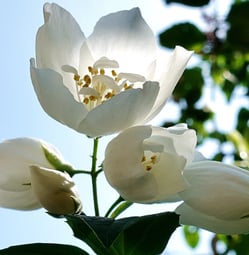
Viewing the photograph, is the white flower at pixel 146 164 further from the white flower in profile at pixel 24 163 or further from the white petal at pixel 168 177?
the white flower in profile at pixel 24 163

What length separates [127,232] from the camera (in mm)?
970

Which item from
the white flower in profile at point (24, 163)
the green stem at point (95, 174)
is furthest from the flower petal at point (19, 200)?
the green stem at point (95, 174)

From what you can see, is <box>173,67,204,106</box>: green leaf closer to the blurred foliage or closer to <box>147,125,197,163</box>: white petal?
the blurred foliage

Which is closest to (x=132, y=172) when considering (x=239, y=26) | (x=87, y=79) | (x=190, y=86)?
(x=87, y=79)

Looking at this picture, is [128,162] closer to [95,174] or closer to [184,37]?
[95,174]

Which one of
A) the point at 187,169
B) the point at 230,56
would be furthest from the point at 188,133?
the point at 230,56

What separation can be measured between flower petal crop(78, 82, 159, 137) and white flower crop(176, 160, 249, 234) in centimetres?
12

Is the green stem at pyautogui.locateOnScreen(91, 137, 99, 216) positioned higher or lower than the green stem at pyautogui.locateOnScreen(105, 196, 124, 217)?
higher

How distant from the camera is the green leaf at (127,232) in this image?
885mm

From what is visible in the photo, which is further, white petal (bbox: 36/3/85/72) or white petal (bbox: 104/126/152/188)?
white petal (bbox: 36/3/85/72)

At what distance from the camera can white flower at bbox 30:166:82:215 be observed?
3.11ft

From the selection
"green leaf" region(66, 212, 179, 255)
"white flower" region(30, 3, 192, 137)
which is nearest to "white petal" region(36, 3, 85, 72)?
"white flower" region(30, 3, 192, 137)

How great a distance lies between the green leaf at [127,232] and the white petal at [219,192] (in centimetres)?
4

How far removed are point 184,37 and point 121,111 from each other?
1.69 metres
